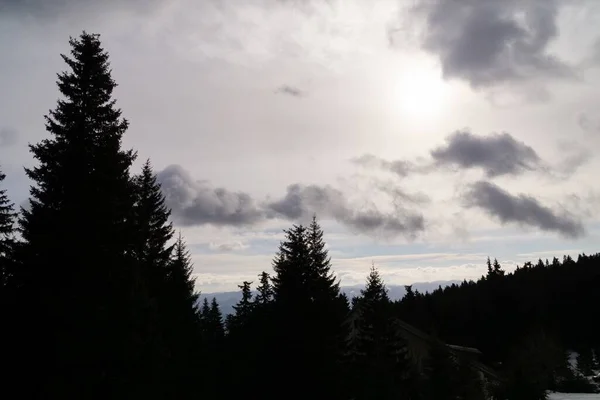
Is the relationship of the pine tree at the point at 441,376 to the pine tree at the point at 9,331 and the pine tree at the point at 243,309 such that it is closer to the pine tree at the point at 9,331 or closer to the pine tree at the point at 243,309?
the pine tree at the point at 9,331

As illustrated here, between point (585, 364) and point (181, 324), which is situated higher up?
point (181, 324)

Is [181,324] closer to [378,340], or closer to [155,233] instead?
[155,233]

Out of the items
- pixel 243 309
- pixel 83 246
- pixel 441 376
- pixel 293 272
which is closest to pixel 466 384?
pixel 441 376

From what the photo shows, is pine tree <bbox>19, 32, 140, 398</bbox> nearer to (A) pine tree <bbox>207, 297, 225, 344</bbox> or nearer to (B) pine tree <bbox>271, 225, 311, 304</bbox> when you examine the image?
(B) pine tree <bbox>271, 225, 311, 304</bbox>

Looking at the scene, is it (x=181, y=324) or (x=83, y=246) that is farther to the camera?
(x=181, y=324)

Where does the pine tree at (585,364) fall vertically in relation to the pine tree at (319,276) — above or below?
below

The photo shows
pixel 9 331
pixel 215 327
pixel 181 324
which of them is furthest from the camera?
pixel 215 327

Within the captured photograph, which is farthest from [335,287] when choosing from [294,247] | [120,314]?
[120,314]

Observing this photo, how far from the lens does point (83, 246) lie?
1975cm

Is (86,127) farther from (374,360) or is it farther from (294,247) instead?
(374,360)

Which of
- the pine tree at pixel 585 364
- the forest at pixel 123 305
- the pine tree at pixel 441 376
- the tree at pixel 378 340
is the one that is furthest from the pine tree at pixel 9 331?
the pine tree at pixel 585 364

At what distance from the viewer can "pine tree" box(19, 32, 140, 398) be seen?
61.9 feet

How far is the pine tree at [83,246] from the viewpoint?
61.9 feet

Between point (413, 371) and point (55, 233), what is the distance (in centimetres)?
2972
